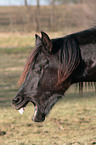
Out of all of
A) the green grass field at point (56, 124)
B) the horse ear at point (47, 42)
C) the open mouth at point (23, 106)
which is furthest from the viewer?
the green grass field at point (56, 124)

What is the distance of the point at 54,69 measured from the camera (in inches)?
98.1

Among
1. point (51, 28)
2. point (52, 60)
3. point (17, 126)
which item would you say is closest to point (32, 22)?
point (51, 28)

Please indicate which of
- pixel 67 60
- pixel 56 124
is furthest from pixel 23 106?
pixel 56 124

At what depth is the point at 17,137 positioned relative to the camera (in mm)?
3826

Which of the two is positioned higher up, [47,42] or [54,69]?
[47,42]

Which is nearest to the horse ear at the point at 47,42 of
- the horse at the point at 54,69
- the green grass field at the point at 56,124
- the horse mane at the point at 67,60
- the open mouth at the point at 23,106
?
the horse at the point at 54,69

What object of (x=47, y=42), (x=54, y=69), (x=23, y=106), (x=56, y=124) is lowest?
(x=56, y=124)

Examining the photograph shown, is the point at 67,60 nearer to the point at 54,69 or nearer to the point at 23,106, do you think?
the point at 54,69

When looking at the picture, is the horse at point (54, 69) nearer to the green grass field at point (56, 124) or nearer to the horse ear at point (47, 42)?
the horse ear at point (47, 42)

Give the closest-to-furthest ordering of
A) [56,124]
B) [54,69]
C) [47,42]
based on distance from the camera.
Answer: [47,42]
[54,69]
[56,124]

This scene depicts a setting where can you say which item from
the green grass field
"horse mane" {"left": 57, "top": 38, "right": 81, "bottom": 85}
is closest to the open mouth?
"horse mane" {"left": 57, "top": 38, "right": 81, "bottom": 85}

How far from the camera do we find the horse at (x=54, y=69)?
2.46m

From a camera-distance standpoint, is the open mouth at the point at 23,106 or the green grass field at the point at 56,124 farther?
the green grass field at the point at 56,124

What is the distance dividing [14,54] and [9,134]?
40.6ft
